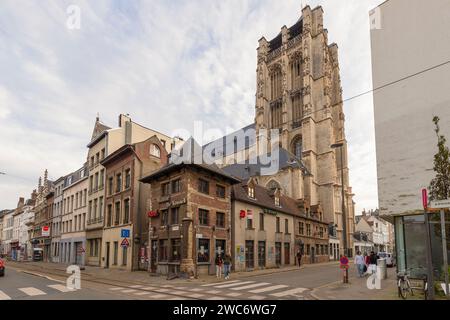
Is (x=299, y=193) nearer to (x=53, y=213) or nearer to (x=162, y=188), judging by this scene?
(x=162, y=188)

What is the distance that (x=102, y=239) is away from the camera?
3366 centimetres

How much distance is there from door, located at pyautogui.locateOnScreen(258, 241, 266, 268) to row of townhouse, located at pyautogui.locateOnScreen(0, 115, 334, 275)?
9cm

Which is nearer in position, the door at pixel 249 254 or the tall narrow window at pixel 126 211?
the door at pixel 249 254

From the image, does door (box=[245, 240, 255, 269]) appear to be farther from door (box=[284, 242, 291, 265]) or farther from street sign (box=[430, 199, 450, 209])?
street sign (box=[430, 199, 450, 209])

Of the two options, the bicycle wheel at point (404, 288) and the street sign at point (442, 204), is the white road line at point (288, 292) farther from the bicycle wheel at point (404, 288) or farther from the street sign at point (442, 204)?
the street sign at point (442, 204)

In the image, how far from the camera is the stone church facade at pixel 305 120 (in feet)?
194

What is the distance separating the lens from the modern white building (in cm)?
1581

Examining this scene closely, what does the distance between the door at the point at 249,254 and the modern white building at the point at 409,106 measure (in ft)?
44.6

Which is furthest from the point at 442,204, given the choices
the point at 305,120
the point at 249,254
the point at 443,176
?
the point at 305,120

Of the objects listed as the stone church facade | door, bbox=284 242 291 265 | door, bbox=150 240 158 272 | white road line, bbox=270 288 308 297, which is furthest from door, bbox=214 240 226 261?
the stone church facade

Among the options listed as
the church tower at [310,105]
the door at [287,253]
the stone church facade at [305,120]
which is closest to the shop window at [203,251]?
the door at [287,253]

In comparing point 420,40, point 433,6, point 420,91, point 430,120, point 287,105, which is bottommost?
point 430,120
